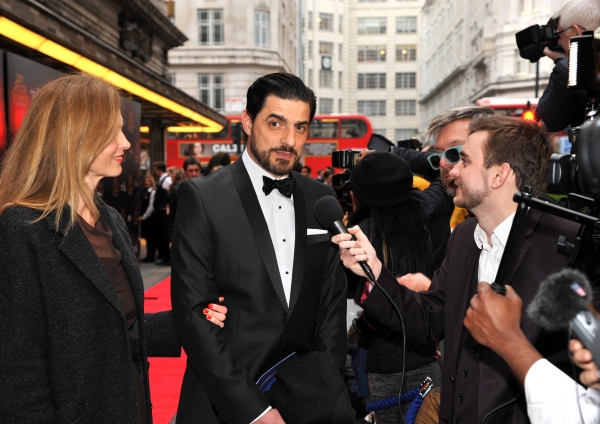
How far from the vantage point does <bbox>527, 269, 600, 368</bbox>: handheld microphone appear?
1189 mm

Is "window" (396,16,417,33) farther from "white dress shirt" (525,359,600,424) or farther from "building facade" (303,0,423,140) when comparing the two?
"white dress shirt" (525,359,600,424)

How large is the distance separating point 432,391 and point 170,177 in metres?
11.4

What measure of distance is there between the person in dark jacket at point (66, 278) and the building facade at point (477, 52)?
1516 inches

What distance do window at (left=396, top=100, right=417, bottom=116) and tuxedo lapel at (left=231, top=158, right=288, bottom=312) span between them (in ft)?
264

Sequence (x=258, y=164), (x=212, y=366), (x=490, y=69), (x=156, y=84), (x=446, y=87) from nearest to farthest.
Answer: (x=212, y=366) < (x=258, y=164) < (x=156, y=84) < (x=490, y=69) < (x=446, y=87)

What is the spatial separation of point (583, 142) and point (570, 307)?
1.30 feet

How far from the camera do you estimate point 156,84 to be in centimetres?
1243

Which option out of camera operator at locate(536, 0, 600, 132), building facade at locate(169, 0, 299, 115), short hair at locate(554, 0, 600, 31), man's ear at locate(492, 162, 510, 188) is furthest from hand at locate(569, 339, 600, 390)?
building facade at locate(169, 0, 299, 115)

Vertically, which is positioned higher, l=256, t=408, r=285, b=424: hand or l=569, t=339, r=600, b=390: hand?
l=569, t=339, r=600, b=390: hand

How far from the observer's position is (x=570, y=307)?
119 centimetres

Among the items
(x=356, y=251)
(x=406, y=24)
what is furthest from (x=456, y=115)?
(x=406, y=24)

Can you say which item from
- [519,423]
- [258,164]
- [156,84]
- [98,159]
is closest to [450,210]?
[258,164]

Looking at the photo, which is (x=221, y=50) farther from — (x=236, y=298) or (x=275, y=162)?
(x=236, y=298)

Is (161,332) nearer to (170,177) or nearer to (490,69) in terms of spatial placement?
(170,177)
